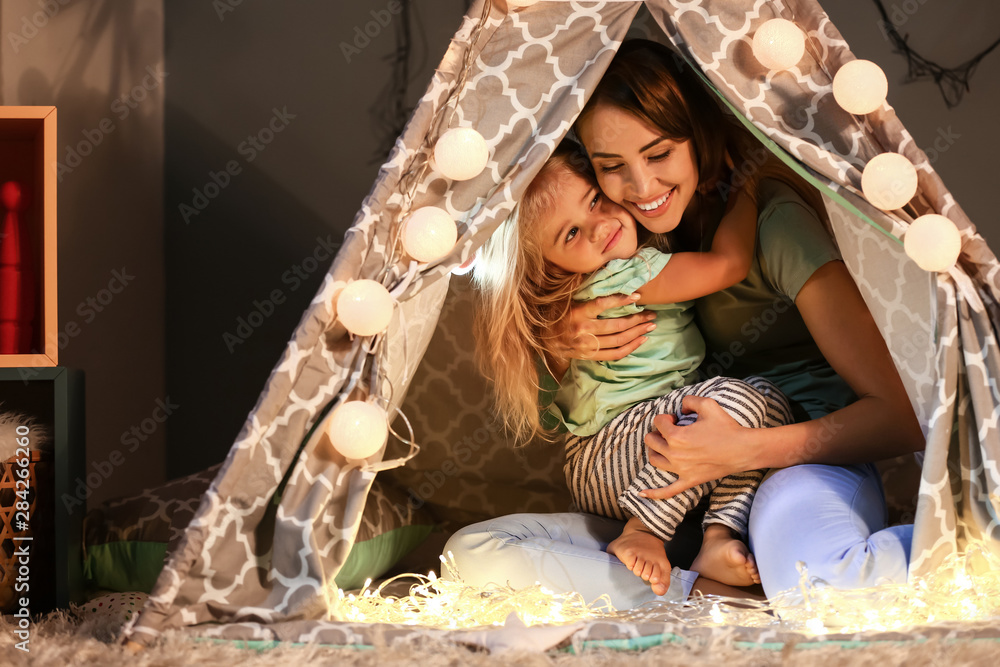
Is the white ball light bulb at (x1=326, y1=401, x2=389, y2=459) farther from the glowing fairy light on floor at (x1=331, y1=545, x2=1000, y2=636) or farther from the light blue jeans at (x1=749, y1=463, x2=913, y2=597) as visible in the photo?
the light blue jeans at (x1=749, y1=463, x2=913, y2=597)

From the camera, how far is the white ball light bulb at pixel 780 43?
4.73ft

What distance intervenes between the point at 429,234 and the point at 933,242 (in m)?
0.82

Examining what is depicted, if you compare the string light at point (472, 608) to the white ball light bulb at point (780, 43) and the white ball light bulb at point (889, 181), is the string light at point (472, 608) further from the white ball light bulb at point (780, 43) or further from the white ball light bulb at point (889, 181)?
the white ball light bulb at point (780, 43)

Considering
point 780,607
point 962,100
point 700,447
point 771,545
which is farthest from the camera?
point 962,100

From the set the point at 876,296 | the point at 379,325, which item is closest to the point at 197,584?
the point at 379,325

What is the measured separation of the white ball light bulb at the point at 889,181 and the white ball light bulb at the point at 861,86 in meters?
0.09

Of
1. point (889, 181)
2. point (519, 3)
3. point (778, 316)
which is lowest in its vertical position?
point (778, 316)

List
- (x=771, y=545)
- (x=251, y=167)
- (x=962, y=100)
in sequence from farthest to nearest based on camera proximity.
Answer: (x=251, y=167)
(x=962, y=100)
(x=771, y=545)

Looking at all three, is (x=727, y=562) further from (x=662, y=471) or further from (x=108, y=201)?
(x=108, y=201)

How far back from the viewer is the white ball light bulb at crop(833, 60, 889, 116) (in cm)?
140

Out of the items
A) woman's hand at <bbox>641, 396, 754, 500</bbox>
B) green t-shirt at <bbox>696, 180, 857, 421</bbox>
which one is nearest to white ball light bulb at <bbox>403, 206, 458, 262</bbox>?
woman's hand at <bbox>641, 396, 754, 500</bbox>

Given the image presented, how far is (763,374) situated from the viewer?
Result: 6.29 feet

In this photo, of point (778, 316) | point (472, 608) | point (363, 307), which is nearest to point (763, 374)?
point (778, 316)

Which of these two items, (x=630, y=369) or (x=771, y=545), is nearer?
(x=771, y=545)
